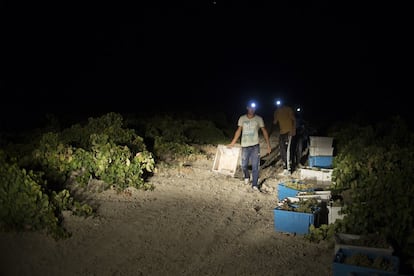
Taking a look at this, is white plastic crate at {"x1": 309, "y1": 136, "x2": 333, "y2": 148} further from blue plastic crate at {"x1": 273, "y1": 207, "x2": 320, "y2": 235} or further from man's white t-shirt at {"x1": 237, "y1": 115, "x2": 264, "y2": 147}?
blue plastic crate at {"x1": 273, "y1": 207, "x2": 320, "y2": 235}

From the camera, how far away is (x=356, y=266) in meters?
5.98

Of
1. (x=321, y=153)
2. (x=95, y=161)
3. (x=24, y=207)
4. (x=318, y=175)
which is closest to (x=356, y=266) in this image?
(x=318, y=175)

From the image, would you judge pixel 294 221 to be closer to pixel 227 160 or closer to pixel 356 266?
pixel 356 266

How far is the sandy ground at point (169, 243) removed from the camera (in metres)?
7.00

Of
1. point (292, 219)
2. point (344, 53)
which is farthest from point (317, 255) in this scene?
point (344, 53)

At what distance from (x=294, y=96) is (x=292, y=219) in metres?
33.7

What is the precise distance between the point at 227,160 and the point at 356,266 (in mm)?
6451

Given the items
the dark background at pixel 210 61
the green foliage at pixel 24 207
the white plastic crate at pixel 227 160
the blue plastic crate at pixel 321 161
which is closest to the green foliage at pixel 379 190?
the blue plastic crate at pixel 321 161

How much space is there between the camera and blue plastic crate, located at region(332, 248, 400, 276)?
581 centimetres

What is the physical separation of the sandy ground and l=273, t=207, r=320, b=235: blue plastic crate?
0.40ft

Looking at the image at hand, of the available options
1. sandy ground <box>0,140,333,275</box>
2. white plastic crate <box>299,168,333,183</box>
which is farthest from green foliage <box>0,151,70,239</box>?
white plastic crate <box>299,168,333,183</box>

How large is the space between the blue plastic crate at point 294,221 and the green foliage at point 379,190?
600 mm

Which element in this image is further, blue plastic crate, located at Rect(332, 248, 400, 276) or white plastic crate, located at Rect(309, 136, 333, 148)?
white plastic crate, located at Rect(309, 136, 333, 148)

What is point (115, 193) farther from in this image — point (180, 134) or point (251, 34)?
point (251, 34)
